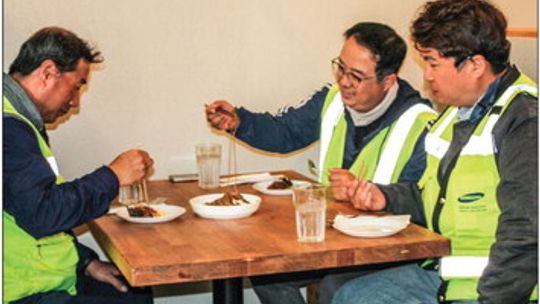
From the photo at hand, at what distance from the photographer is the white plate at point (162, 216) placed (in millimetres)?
2344

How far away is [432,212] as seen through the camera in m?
2.33

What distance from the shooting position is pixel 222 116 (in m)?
3.09

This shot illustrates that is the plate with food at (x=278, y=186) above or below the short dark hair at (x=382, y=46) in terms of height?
below

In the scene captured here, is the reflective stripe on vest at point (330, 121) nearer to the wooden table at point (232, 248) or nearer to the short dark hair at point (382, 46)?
the short dark hair at point (382, 46)

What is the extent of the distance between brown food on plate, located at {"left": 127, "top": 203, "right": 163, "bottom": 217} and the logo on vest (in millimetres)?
802

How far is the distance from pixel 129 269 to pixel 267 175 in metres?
1.13

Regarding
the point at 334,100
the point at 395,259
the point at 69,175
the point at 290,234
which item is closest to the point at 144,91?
the point at 69,175

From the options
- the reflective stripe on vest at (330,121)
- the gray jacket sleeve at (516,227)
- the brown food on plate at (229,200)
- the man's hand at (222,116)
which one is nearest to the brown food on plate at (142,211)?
the brown food on plate at (229,200)

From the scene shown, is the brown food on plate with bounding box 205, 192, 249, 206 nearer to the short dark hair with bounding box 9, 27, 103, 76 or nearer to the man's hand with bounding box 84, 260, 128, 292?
the man's hand with bounding box 84, 260, 128, 292

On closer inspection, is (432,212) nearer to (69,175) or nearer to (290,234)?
(290,234)

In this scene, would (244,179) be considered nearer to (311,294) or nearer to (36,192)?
(311,294)

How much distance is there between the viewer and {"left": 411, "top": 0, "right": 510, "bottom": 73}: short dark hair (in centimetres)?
218

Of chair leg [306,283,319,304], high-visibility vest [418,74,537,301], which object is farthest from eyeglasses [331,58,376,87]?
chair leg [306,283,319,304]

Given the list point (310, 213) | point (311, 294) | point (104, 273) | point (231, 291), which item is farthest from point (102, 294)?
point (311, 294)
